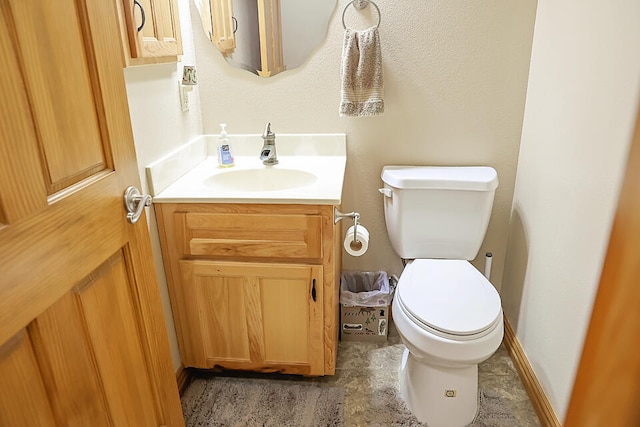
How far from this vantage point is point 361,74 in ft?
5.87

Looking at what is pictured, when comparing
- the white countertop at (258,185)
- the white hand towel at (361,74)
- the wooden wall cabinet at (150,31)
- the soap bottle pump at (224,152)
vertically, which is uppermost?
the wooden wall cabinet at (150,31)

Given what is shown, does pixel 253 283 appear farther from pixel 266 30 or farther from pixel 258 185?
pixel 266 30

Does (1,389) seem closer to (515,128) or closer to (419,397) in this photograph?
(419,397)

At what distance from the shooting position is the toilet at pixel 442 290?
1468 mm

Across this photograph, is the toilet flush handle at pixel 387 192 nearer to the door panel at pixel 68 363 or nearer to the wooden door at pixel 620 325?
the door panel at pixel 68 363

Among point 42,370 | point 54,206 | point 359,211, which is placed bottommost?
point 359,211

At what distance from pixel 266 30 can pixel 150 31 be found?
57 centimetres

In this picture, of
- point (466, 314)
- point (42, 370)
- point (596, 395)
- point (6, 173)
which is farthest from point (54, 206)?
point (466, 314)

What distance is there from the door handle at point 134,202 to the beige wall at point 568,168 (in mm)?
1185

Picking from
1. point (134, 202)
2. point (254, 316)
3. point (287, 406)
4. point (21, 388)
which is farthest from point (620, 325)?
point (287, 406)

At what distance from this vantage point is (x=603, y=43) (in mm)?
1271

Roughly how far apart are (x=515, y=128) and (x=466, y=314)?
2.88 feet

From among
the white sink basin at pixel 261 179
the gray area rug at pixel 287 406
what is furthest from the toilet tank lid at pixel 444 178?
the gray area rug at pixel 287 406

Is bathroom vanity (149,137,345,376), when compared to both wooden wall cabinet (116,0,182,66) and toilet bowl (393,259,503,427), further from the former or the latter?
wooden wall cabinet (116,0,182,66)
